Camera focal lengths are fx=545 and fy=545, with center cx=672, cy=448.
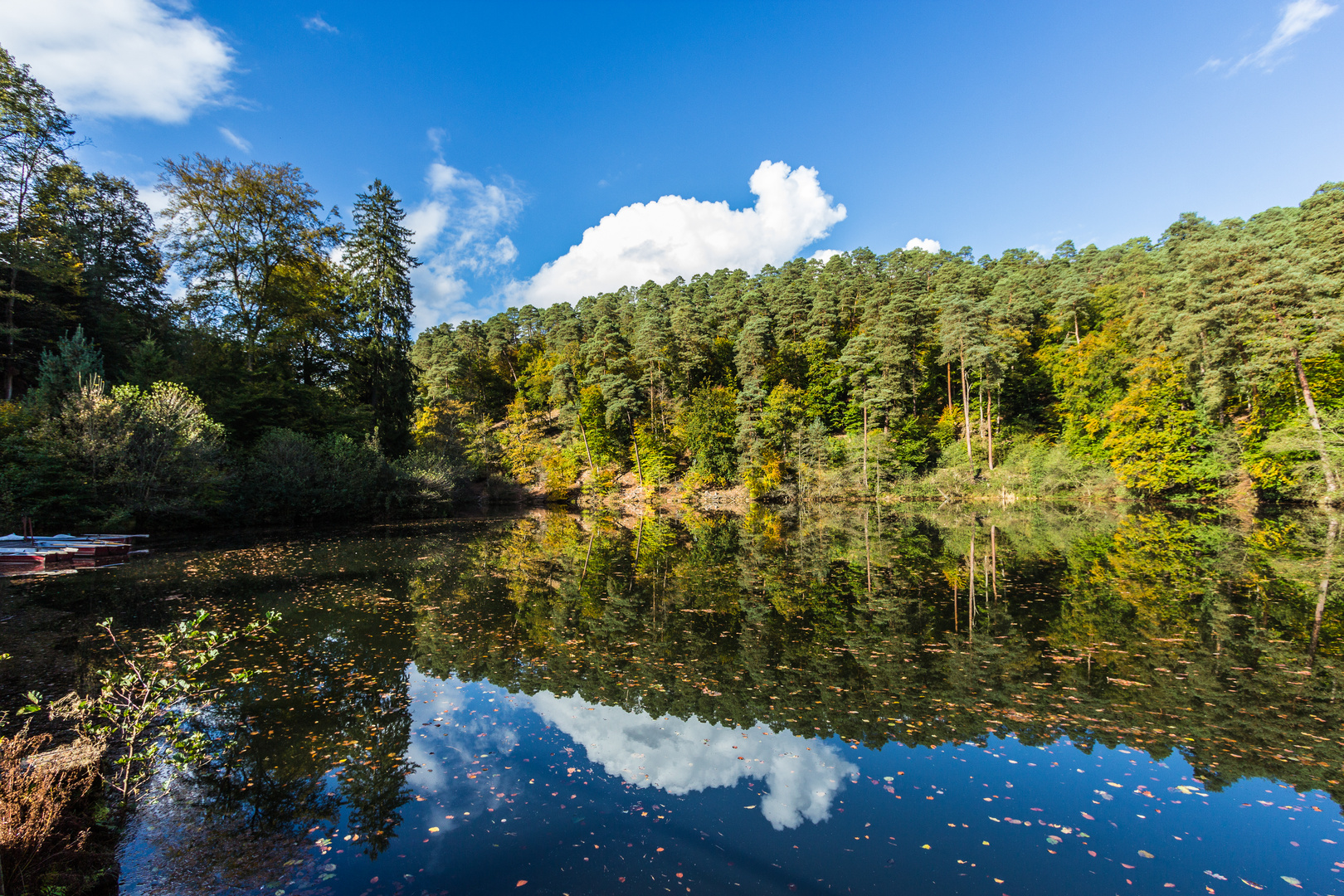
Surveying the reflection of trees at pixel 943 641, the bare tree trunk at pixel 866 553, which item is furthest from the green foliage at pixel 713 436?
the reflection of trees at pixel 943 641

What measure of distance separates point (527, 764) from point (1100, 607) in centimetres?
1189

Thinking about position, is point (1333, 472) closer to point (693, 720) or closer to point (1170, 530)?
point (1170, 530)

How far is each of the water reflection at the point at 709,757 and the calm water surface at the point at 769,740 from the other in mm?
39

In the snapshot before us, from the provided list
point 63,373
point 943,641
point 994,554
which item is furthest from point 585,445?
point 943,641

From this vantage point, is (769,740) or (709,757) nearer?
(709,757)

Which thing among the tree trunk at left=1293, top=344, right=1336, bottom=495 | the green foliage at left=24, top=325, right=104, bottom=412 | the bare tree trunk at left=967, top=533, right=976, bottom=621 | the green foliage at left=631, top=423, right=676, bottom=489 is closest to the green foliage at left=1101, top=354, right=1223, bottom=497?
the tree trunk at left=1293, top=344, right=1336, bottom=495

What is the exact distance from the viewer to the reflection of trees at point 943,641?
675 centimetres

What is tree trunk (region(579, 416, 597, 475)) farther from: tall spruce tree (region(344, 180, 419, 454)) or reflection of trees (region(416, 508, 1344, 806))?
→ reflection of trees (region(416, 508, 1344, 806))

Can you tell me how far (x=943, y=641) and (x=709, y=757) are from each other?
558cm

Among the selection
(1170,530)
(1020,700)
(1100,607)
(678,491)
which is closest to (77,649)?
(1020,700)

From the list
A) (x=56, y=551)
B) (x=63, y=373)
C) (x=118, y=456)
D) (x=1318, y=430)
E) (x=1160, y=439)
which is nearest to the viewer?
(x=56, y=551)

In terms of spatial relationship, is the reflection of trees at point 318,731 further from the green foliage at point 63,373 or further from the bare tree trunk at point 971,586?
the green foliage at point 63,373

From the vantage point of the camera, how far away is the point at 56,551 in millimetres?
16344

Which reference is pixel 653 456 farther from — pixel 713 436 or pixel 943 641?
pixel 943 641
